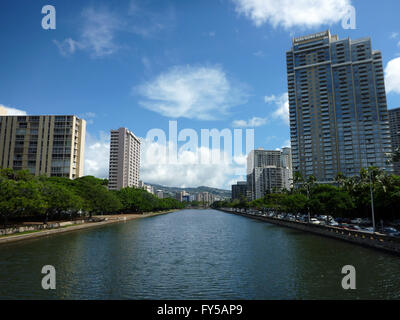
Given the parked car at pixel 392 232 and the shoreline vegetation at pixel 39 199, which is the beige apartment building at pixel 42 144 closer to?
the shoreline vegetation at pixel 39 199

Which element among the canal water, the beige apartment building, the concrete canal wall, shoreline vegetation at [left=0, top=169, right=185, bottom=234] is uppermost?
the beige apartment building

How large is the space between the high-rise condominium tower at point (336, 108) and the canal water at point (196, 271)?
137 meters

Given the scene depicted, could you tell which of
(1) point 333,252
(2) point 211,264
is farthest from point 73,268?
(1) point 333,252

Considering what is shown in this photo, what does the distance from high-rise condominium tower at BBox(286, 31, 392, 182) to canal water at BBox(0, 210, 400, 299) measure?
136740 mm

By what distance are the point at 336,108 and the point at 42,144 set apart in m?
162

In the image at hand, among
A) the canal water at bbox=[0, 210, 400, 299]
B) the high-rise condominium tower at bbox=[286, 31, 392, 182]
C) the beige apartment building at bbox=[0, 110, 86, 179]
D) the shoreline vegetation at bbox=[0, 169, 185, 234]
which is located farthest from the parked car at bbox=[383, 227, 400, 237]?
the beige apartment building at bbox=[0, 110, 86, 179]

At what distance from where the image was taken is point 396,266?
96.5 ft

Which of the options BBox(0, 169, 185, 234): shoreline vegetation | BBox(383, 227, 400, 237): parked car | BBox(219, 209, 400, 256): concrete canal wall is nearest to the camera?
BBox(219, 209, 400, 256): concrete canal wall

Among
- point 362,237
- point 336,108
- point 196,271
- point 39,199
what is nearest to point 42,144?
point 39,199

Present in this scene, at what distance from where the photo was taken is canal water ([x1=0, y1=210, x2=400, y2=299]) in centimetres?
2150

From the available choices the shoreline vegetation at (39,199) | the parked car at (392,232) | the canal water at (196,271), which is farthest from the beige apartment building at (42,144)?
the parked car at (392,232)

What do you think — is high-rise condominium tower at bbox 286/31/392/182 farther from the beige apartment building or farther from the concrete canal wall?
the beige apartment building

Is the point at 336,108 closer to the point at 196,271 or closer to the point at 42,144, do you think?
the point at 42,144
